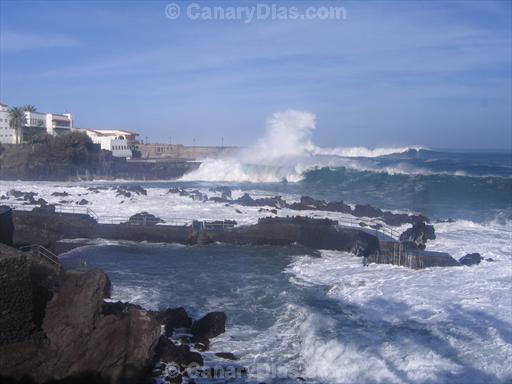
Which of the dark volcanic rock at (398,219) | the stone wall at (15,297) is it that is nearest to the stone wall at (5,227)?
the stone wall at (15,297)

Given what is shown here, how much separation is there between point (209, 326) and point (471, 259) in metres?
7.96

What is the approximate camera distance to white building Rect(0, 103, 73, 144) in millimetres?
57656

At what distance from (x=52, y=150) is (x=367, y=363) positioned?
4235cm

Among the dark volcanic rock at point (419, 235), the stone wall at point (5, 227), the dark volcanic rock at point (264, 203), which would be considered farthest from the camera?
the dark volcanic rock at point (264, 203)

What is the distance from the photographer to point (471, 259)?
44.9 feet

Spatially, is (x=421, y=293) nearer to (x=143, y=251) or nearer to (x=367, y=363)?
(x=367, y=363)

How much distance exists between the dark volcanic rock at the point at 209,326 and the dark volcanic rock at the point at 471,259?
7.29m

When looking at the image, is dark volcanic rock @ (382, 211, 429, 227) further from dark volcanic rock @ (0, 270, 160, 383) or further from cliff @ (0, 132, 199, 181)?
cliff @ (0, 132, 199, 181)

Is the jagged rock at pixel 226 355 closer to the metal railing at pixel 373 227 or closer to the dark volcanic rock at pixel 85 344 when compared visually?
the dark volcanic rock at pixel 85 344

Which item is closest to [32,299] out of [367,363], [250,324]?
[250,324]

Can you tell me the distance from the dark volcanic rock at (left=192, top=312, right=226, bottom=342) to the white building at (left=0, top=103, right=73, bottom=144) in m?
53.5

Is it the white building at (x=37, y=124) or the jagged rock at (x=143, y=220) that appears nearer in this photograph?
the jagged rock at (x=143, y=220)

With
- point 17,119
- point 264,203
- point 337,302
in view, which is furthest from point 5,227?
point 17,119

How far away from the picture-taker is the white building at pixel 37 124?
5766cm
